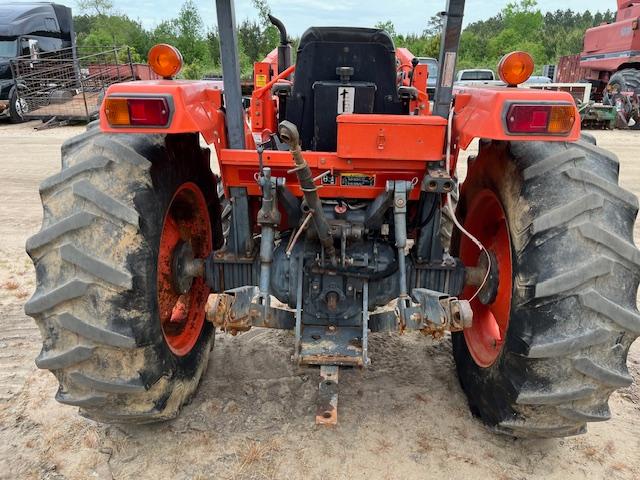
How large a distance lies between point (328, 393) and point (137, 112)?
1.49 m

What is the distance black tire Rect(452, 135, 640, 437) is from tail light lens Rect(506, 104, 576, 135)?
152mm

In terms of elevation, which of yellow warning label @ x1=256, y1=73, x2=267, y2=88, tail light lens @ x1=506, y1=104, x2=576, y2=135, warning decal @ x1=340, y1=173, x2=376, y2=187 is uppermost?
yellow warning label @ x1=256, y1=73, x2=267, y2=88

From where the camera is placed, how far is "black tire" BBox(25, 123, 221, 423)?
2.05 meters

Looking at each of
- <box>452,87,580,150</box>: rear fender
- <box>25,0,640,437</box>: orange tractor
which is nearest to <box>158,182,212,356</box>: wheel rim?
<box>25,0,640,437</box>: orange tractor

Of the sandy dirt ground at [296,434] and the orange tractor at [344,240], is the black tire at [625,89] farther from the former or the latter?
the orange tractor at [344,240]

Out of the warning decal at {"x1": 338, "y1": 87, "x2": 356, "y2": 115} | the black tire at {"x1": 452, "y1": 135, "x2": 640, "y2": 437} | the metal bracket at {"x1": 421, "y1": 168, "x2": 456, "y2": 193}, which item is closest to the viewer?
the black tire at {"x1": 452, "y1": 135, "x2": 640, "y2": 437}

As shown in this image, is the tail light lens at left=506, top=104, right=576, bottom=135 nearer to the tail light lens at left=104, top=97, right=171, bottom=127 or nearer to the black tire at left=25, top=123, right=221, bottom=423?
the tail light lens at left=104, top=97, right=171, bottom=127

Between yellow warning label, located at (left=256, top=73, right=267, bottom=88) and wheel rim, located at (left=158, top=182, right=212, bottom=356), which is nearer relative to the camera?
wheel rim, located at (left=158, top=182, right=212, bottom=356)

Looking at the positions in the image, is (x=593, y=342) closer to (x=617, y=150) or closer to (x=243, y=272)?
(x=243, y=272)

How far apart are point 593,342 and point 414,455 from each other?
98cm

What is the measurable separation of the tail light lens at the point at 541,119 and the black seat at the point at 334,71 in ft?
2.86

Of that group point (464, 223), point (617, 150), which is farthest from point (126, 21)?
point (464, 223)

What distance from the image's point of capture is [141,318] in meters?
2.16

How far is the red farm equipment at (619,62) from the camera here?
13602 mm
